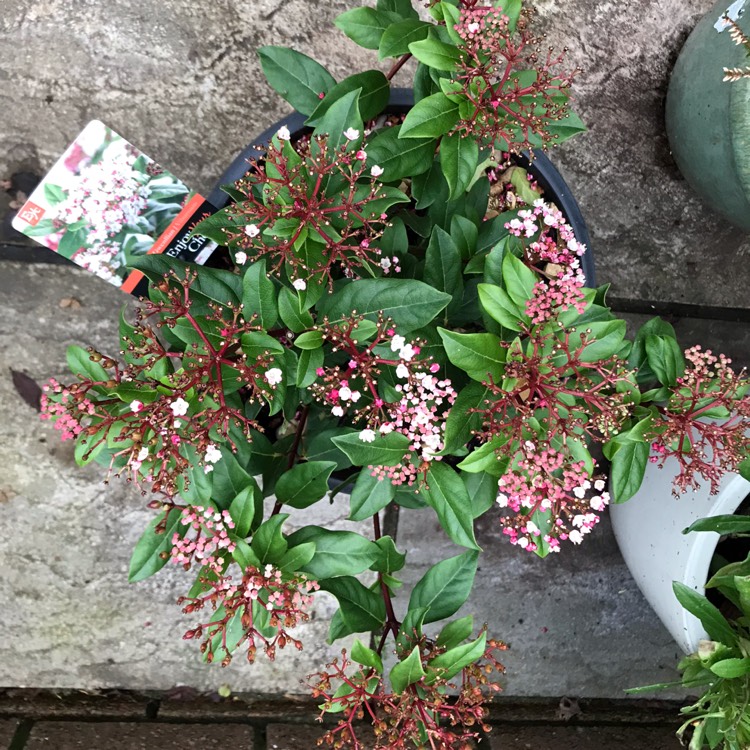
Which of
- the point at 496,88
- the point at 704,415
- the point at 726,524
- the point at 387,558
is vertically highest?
the point at 496,88

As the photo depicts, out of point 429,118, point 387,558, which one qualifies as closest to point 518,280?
point 429,118

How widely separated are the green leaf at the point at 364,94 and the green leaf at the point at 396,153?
98mm

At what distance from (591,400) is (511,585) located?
3.84 feet

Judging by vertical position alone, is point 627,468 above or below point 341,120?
below

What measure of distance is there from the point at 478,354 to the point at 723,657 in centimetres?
75

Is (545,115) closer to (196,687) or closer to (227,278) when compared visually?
(227,278)

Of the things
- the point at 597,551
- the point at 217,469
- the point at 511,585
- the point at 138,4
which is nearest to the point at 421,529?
the point at 511,585

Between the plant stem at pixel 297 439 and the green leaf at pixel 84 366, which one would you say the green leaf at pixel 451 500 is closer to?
the plant stem at pixel 297 439

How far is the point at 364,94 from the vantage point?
1.21m

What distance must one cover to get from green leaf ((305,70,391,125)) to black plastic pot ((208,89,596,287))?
80 millimetres

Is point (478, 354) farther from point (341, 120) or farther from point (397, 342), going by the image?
point (341, 120)

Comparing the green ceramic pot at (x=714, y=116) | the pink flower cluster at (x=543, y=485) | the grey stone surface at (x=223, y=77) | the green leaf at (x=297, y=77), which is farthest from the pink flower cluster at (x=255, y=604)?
the green ceramic pot at (x=714, y=116)

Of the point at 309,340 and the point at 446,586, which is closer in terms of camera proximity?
the point at 309,340

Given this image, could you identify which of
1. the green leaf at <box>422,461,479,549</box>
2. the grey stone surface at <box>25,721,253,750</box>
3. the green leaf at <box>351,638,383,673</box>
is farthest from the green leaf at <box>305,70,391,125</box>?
the grey stone surface at <box>25,721,253,750</box>
